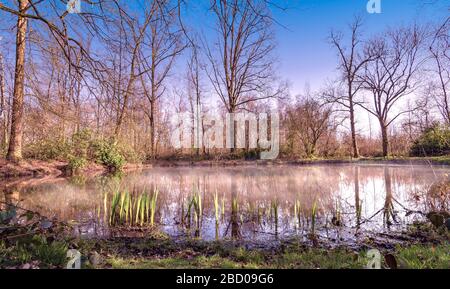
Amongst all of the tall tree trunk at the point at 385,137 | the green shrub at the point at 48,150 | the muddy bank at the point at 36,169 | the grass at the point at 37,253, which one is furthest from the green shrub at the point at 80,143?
the tall tree trunk at the point at 385,137

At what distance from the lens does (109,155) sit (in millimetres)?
13383

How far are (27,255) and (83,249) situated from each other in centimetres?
49

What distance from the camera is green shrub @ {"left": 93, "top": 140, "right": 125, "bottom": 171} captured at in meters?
13.1

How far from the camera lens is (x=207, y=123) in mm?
23234

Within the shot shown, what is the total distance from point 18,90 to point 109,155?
7.83m

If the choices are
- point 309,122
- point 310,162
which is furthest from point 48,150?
point 309,122

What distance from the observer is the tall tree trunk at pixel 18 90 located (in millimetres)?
3822

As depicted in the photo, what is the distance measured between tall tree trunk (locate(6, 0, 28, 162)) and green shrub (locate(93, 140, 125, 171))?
11.4 ft

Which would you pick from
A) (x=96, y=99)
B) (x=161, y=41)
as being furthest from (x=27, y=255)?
(x=161, y=41)

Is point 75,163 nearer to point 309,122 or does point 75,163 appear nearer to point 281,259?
point 281,259

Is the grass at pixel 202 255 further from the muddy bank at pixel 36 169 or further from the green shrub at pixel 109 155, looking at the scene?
the green shrub at pixel 109 155

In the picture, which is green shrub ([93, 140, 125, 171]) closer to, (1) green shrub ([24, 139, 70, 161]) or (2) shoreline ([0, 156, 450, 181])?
(2) shoreline ([0, 156, 450, 181])

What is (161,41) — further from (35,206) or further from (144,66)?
(35,206)

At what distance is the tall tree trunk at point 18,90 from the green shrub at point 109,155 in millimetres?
3487
